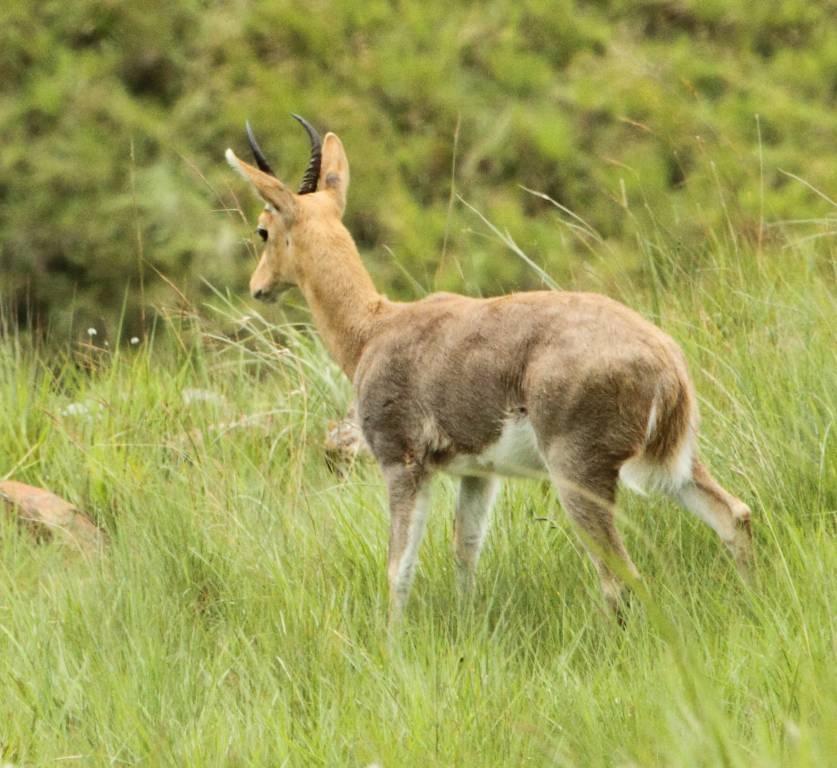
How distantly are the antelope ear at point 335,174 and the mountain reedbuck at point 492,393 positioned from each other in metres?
0.08

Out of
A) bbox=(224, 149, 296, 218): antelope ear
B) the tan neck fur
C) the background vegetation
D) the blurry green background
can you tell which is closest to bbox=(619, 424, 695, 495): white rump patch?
the background vegetation

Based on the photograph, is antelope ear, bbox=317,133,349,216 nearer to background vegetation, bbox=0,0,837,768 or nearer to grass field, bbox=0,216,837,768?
background vegetation, bbox=0,0,837,768

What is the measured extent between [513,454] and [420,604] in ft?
1.91

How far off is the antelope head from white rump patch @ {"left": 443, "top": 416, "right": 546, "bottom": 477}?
115 cm

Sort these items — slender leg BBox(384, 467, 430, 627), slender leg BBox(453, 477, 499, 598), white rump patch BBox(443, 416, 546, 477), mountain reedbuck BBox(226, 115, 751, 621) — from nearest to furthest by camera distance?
mountain reedbuck BBox(226, 115, 751, 621) < white rump patch BBox(443, 416, 546, 477) < slender leg BBox(384, 467, 430, 627) < slender leg BBox(453, 477, 499, 598)

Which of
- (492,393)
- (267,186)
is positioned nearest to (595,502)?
(492,393)

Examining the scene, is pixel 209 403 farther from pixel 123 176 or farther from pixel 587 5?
pixel 587 5

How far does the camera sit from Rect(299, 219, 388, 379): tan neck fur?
6012 mm

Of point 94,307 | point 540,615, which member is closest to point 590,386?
point 540,615

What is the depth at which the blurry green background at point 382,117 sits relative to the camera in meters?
13.6

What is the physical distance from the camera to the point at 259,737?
4293 millimetres

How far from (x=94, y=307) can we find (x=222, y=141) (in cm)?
229

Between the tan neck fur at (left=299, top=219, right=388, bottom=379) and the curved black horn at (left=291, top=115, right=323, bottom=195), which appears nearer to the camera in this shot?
the tan neck fur at (left=299, top=219, right=388, bottom=379)

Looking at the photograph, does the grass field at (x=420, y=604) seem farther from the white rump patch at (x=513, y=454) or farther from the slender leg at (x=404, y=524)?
the white rump patch at (x=513, y=454)
